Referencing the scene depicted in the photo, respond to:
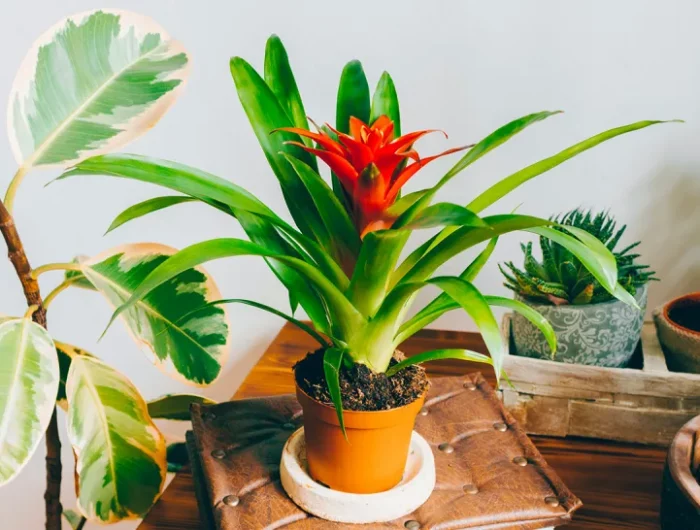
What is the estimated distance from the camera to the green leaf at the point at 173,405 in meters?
0.86

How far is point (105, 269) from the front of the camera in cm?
71

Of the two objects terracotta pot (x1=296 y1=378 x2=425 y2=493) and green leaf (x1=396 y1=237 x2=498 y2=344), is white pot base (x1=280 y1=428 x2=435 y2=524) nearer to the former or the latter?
terracotta pot (x1=296 y1=378 x2=425 y2=493)

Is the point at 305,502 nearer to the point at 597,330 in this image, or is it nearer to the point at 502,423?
the point at 502,423

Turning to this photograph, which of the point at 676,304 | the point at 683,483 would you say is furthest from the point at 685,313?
the point at 683,483

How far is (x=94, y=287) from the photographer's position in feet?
2.46

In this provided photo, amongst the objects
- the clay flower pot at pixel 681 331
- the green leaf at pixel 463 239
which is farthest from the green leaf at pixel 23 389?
the clay flower pot at pixel 681 331

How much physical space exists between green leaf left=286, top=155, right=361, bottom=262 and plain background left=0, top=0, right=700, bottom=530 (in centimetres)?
51

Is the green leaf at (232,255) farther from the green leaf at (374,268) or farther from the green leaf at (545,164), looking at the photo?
the green leaf at (545,164)

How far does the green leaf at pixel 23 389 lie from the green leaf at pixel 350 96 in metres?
0.35

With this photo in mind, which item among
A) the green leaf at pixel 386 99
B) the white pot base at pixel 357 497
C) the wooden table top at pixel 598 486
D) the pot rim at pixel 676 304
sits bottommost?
the wooden table top at pixel 598 486

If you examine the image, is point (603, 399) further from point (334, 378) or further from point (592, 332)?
point (334, 378)

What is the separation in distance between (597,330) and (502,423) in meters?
0.16

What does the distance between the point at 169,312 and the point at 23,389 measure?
0.18 meters

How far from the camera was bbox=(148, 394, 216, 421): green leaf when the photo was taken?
0.86m
